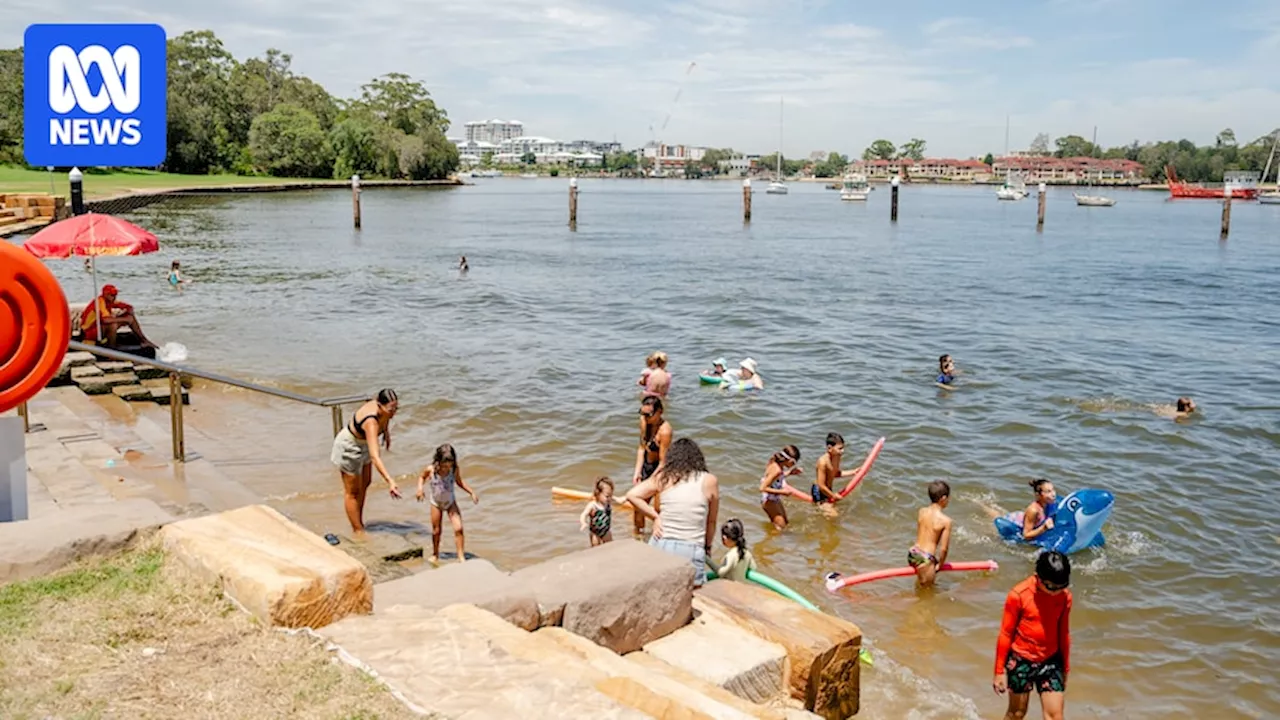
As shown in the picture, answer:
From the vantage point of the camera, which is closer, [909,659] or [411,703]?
[411,703]

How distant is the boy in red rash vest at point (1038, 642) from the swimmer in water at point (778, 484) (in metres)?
4.46

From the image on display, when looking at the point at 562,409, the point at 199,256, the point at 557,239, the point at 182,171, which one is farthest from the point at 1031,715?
the point at 182,171

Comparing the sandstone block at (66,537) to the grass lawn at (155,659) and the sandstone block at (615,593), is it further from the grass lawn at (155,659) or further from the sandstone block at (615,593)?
the sandstone block at (615,593)

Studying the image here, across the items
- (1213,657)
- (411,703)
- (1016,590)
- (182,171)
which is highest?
(182,171)

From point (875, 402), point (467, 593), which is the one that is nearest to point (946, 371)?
point (875, 402)

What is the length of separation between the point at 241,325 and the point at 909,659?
19.4 meters

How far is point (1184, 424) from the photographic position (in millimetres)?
16375

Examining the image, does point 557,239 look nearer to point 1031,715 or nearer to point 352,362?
point 352,362

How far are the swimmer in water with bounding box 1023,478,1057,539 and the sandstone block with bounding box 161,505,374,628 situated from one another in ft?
26.2

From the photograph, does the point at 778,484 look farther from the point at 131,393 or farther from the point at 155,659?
the point at 131,393

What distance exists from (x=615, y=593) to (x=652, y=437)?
471 cm

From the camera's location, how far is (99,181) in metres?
66.3

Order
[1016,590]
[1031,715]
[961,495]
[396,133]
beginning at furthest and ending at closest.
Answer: [396,133] → [961,495] → [1031,715] → [1016,590]

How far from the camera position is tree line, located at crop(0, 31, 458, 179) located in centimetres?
9969
